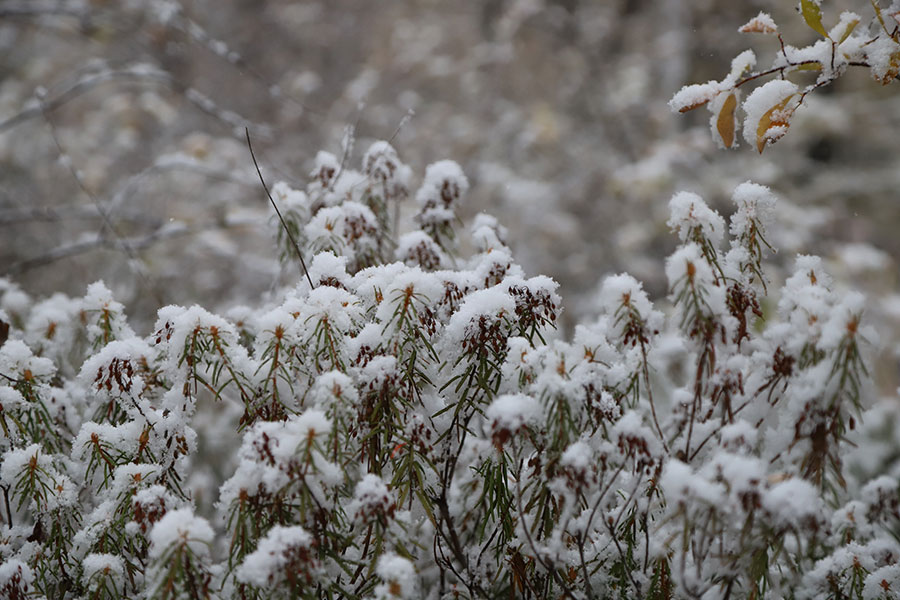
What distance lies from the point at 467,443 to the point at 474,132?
18.3ft

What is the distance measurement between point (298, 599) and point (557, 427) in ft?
1.66

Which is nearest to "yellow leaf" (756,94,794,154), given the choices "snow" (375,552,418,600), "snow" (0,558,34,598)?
"snow" (375,552,418,600)

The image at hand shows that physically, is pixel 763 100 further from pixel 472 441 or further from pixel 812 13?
pixel 472 441

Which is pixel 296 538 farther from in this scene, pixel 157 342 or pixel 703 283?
pixel 703 283

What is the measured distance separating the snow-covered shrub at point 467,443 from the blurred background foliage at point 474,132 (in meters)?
2.43

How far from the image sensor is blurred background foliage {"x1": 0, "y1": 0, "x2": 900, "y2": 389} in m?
4.93

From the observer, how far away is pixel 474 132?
653cm

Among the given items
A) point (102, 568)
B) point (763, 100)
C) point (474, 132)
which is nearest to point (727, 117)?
point (763, 100)

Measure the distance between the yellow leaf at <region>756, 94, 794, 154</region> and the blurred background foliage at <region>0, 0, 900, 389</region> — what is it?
3190 mm

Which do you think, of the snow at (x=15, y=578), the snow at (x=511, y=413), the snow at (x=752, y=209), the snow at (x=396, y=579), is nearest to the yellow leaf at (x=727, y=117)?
the snow at (x=752, y=209)

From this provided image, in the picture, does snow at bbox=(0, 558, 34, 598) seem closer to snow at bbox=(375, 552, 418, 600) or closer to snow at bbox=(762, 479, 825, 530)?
snow at bbox=(375, 552, 418, 600)

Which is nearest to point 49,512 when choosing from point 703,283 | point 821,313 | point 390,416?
point 390,416

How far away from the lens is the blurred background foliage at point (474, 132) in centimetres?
493

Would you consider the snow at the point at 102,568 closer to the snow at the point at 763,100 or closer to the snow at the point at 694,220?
the snow at the point at 694,220
